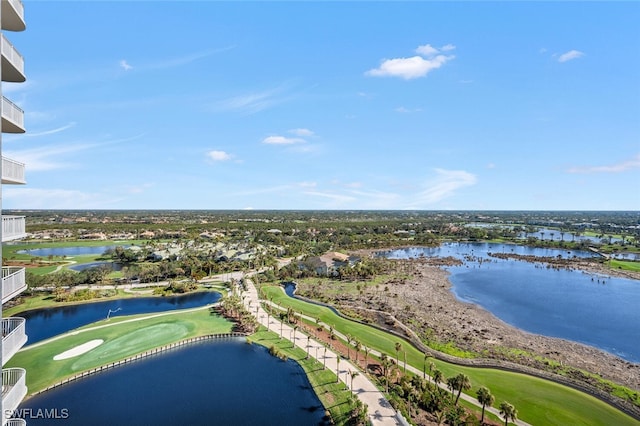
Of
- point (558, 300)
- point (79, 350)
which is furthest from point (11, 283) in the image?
point (558, 300)

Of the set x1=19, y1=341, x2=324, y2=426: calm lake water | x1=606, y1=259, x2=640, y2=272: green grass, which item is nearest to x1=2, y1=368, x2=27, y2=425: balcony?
x1=19, y1=341, x2=324, y2=426: calm lake water

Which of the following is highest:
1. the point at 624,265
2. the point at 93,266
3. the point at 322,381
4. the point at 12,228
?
the point at 12,228

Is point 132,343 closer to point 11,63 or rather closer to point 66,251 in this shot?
point 11,63

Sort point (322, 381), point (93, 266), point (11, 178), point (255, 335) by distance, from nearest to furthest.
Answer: point (11, 178)
point (322, 381)
point (255, 335)
point (93, 266)

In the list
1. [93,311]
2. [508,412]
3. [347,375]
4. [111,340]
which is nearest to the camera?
[508,412]

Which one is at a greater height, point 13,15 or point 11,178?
point 13,15

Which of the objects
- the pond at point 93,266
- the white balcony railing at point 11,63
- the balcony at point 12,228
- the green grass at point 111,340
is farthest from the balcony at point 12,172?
the pond at point 93,266

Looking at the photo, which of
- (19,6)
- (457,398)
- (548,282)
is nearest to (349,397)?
(457,398)

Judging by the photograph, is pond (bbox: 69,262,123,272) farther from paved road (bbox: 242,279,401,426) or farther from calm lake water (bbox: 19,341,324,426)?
calm lake water (bbox: 19,341,324,426)
